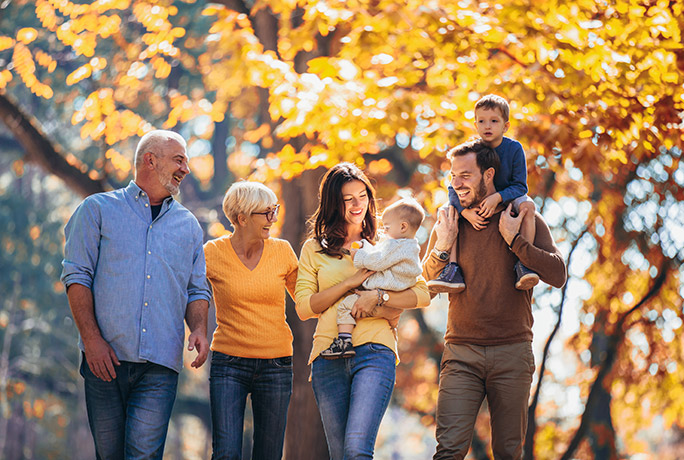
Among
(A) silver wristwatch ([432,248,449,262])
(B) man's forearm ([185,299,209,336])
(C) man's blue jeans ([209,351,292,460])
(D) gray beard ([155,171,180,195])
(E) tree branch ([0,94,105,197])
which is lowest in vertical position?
(E) tree branch ([0,94,105,197])

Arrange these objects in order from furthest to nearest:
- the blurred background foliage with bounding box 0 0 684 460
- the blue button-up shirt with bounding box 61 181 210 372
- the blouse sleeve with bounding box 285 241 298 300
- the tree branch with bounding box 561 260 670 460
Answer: the tree branch with bounding box 561 260 670 460 < the blurred background foliage with bounding box 0 0 684 460 < the blouse sleeve with bounding box 285 241 298 300 < the blue button-up shirt with bounding box 61 181 210 372

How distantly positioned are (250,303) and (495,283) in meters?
1.31

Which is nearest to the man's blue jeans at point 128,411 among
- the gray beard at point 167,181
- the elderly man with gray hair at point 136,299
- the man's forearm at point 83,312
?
the elderly man with gray hair at point 136,299

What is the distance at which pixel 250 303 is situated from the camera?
4270mm

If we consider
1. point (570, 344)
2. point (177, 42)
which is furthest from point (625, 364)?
point (177, 42)

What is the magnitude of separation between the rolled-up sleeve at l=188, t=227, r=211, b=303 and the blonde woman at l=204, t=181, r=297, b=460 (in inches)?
6.3

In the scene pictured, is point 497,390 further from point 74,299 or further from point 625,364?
point 625,364

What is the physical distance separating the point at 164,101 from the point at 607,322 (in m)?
10.7

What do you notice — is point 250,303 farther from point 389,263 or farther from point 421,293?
point 421,293

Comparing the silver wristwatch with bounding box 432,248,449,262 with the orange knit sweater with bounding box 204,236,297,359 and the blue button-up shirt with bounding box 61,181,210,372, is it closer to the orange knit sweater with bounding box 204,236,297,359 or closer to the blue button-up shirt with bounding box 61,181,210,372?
the orange knit sweater with bounding box 204,236,297,359

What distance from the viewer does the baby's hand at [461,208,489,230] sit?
4.05 meters

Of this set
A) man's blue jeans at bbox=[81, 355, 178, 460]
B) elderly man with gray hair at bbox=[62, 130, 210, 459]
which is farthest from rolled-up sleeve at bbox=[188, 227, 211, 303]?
man's blue jeans at bbox=[81, 355, 178, 460]

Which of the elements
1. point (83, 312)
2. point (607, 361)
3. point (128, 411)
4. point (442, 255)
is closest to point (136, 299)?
point (83, 312)

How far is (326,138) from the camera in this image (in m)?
6.74
